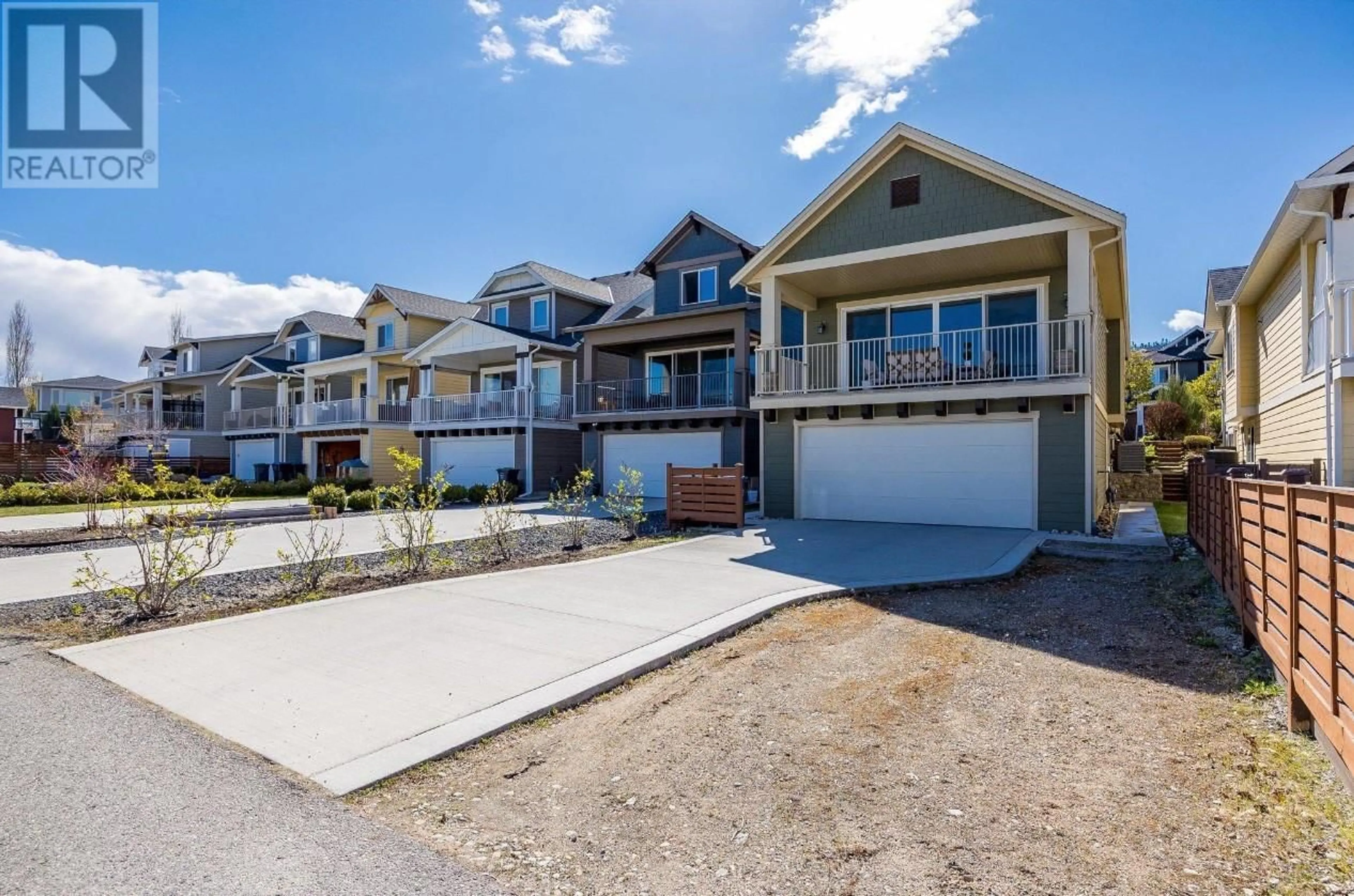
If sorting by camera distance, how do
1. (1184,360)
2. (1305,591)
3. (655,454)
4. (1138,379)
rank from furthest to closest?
(1184,360) → (1138,379) → (655,454) → (1305,591)

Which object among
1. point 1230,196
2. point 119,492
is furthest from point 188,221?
point 1230,196

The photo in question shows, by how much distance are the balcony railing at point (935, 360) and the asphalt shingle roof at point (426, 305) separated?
61.5 feet

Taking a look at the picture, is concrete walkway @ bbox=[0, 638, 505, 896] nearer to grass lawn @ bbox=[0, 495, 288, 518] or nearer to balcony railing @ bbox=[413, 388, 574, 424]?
grass lawn @ bbox=[0, 495, 288, 518]

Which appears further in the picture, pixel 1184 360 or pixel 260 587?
pixel 1184 360

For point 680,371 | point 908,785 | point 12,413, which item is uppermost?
point 12,413

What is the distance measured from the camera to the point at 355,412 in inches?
1132

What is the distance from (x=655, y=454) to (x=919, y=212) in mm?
10790

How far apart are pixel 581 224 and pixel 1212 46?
14.2 metres

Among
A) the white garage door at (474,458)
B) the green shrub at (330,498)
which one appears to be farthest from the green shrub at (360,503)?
the white garage door at (474,458)

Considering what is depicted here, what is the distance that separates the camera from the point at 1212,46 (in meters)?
11.2

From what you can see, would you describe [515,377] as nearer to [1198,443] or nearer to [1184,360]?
[1198,443]

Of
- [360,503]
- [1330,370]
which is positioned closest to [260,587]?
[360,503]

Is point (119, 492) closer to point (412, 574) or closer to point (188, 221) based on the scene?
point (188, 221)

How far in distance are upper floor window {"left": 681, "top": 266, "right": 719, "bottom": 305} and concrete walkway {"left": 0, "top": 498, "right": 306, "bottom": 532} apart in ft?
43.1
